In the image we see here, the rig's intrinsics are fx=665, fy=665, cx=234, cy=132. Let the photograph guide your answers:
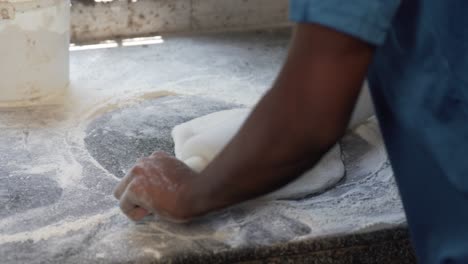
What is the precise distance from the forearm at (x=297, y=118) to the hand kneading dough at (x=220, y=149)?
1.53ft

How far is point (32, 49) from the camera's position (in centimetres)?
179

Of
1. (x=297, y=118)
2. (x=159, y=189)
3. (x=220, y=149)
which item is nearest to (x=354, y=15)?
(x=297, y=118)

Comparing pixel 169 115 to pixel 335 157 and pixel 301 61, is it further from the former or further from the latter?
pixel 301 61

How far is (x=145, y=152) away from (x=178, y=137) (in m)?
0.09

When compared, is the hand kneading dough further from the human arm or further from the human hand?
the human arm

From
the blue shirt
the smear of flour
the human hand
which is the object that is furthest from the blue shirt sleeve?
the smear of flour

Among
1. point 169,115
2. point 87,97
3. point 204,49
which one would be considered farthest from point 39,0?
point 204,49

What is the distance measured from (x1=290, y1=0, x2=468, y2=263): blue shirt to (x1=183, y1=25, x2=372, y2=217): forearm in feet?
0.10

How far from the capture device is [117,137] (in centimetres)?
173

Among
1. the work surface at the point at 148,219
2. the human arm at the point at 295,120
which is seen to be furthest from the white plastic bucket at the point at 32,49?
the human arm at the point at 295,120

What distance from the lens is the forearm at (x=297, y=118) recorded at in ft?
2.48

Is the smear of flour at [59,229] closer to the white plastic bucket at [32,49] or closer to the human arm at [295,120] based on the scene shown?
the human arm at [295,120]

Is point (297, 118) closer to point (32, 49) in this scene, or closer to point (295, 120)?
point (295, 120)

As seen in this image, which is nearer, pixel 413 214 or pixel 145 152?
pixel 413 214
